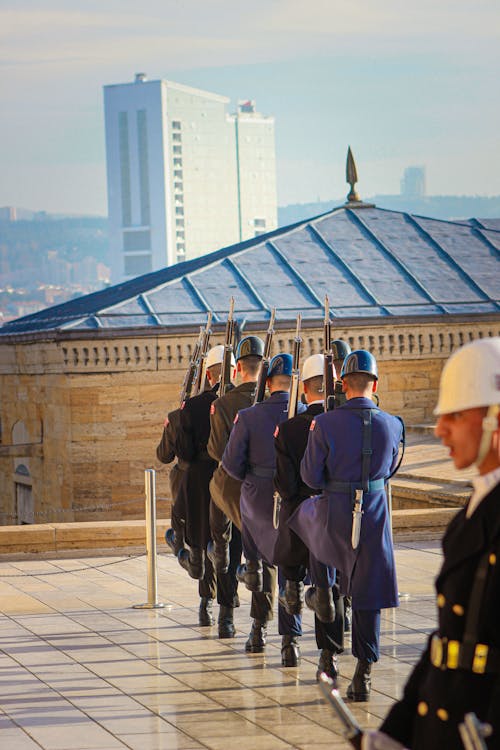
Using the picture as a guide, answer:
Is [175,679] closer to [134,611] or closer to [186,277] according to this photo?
[134,611]

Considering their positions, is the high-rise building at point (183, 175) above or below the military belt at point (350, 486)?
above

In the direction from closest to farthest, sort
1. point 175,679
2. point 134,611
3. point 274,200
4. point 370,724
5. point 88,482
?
point 370,724, point 175,679, point 134,611, point 88,482, point 274,200

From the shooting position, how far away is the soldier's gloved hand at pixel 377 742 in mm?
Answer: 3883

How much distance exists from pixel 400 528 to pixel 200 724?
22.1 ft

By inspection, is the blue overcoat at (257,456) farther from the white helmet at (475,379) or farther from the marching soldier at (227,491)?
A: the white helmet at (475,379)

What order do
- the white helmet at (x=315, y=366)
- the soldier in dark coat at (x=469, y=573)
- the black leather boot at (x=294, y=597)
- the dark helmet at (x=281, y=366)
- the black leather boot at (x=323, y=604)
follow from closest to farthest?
the soldier in dark coat at (x=469, y=573) < the black leather boot at (x=323, y=604) < the black leather boot at (x=294, y=597) < the white helmet at (x=315, y=366) < the dark helmet at (x=281, y=366)

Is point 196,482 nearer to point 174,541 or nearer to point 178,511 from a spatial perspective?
point 178,511

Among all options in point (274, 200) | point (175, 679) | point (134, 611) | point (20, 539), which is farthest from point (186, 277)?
point (274, 200)

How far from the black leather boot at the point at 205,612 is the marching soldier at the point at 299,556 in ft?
5.47

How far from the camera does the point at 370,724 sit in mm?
7477

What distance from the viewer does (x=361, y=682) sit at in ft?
26.4

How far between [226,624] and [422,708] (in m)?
6.12

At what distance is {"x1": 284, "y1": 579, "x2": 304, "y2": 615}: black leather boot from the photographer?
892cm

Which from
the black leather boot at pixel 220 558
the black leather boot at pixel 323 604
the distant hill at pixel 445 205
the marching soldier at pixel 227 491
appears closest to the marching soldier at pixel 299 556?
the black leather boot at pixel 323 604
